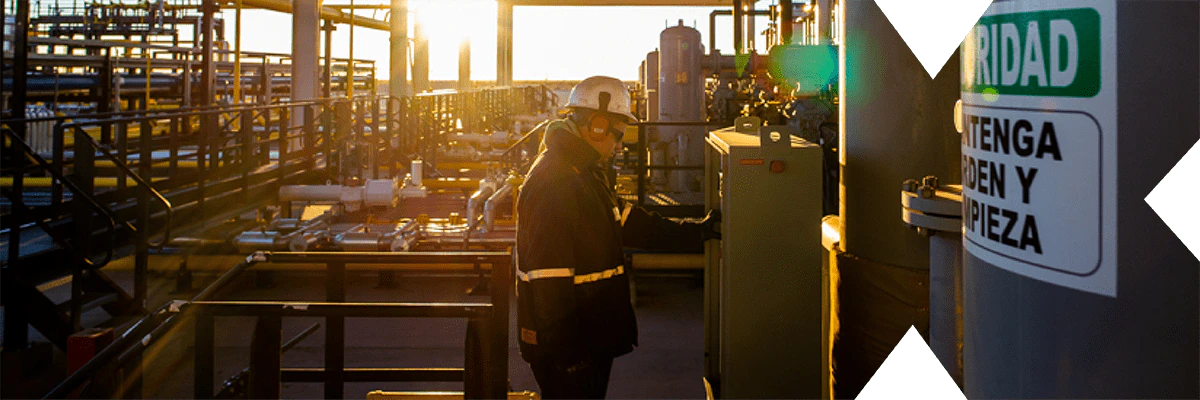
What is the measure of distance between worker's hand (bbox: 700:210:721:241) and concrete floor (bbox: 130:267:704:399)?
5.70 ft

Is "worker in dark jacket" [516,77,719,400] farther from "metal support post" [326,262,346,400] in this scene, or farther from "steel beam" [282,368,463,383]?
"metal support post" [326,262,346,400]

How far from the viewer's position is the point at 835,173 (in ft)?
25.1

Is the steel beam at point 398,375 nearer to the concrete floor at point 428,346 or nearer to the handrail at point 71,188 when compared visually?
the concrete floor at point 428,346

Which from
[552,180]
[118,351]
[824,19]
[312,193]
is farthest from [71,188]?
[824,19]

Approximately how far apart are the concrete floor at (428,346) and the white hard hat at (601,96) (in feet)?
7.17

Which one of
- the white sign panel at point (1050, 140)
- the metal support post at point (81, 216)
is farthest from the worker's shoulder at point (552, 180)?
the metal support post at point (81, 216)

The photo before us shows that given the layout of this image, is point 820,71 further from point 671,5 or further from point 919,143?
point 671,5

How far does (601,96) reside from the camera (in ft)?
12.3

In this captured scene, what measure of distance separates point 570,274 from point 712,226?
80 cm

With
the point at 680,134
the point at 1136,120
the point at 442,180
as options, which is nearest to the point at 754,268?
the point at 1136,120

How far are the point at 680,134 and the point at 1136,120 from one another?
34.2 ft

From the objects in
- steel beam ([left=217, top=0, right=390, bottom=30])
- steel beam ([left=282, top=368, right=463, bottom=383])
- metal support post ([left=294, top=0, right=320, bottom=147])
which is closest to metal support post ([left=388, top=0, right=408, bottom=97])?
steel beam ([left=217, top=0, right=390, bottom=30])

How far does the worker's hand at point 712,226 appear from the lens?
3.89 meters

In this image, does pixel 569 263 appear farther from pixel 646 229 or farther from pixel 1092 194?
pixel 1092 194
